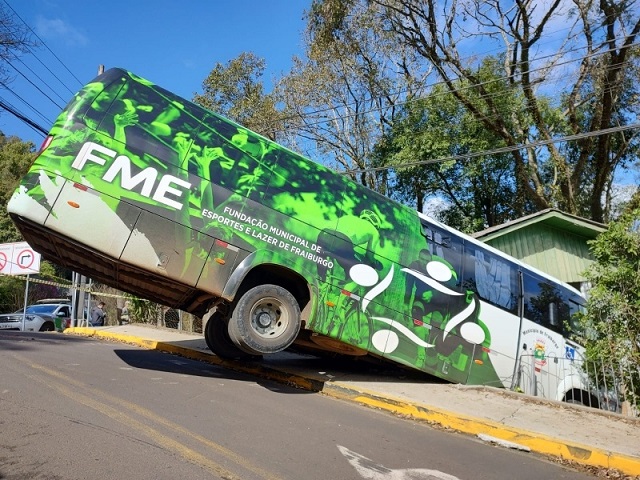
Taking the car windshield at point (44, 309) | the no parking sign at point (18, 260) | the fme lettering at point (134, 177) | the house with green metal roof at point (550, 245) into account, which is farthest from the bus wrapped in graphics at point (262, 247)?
the car windshield at point (44, 309)

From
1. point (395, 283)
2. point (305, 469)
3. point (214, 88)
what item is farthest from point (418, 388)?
point (214, 88)

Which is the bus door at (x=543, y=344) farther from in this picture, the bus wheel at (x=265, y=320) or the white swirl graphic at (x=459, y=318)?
the bus wheel at (x=265, y=320)

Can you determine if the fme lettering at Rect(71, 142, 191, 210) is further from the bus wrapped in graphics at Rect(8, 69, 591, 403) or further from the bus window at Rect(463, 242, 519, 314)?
the bus window at Rect(463, 242, 519, 314)

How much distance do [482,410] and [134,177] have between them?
544 cm

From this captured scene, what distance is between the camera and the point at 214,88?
26703 mm

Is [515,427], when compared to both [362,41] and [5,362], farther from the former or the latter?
[362,41]

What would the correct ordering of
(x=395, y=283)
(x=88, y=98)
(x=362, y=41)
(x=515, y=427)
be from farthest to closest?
(x=362, y=41)
(x=395, y=283)
(x=88, y=98)
(x=515, y=427)

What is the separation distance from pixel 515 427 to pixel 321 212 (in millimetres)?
3743

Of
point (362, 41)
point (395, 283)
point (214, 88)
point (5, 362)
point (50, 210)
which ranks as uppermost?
point (362, 41)

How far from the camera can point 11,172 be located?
33.8 m

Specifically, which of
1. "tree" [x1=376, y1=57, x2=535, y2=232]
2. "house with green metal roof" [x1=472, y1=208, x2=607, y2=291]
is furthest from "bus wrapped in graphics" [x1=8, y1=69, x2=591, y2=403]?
"tree" [x1=376, y1=57, x2=535, y2=232]

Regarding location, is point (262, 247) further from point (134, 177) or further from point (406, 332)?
point (406, 332)

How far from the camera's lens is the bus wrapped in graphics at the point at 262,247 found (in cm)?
613

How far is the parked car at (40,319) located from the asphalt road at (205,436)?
1138cm
